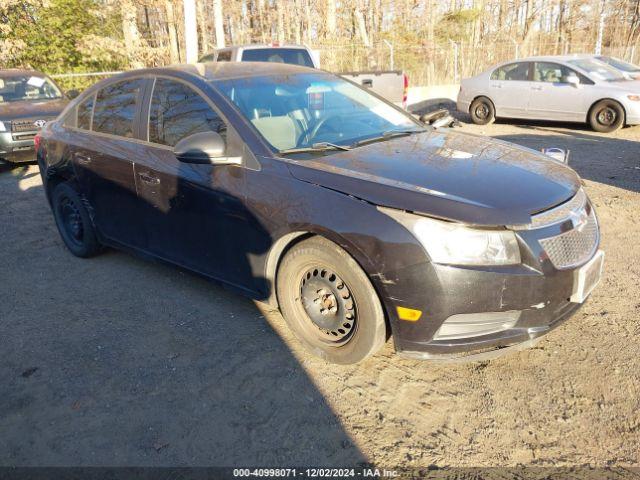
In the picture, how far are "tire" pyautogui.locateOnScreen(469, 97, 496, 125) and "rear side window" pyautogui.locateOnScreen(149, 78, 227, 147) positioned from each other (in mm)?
10682

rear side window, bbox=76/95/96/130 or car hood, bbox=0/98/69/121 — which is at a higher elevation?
rear side window, bbox=76/95/96/130

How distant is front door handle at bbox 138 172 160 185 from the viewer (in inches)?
157

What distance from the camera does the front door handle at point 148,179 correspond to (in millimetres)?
3981

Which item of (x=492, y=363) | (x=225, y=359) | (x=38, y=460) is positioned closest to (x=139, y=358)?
(x=225, y=359)

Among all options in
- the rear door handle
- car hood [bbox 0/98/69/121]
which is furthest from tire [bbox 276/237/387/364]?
car hood [bbox 0/98/69/121]

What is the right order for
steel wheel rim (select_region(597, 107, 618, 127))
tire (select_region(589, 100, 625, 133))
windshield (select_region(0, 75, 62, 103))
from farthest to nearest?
steel wheel rim (select_region(597, 107, 618, 127))
tire (select_region(589, 100, 625, 133))
windshield (select_region(0, 75, 62, 103))

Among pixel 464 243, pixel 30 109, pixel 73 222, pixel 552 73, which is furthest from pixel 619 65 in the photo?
pixel 30 109

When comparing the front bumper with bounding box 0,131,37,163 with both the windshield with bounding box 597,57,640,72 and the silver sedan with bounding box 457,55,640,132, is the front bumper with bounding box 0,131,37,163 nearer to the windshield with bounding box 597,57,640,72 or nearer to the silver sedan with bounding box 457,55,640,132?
the silver sedan with bounding box 457,55,640,132

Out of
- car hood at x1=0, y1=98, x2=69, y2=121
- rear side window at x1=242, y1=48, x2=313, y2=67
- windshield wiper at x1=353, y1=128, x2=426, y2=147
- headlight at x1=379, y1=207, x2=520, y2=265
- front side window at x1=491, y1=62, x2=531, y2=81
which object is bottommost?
car hood at x1=0, y1=98, x2=69, y2=121

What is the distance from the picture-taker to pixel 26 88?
1091 cm

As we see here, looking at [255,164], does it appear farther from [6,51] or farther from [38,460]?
[6,51]

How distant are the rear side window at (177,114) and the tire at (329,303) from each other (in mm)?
1064

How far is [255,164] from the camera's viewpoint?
11.1 ft

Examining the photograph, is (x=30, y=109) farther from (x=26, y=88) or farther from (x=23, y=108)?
(x=26, y=88)
